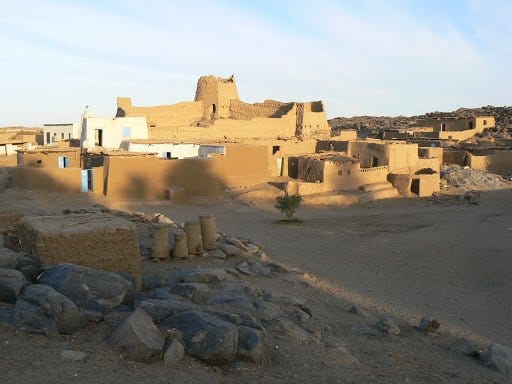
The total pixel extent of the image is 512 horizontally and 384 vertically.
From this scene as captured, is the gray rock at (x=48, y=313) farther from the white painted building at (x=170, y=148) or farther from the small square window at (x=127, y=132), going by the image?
the small square window at (x=127, y=132)

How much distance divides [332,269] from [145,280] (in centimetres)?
546

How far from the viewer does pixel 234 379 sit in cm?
532

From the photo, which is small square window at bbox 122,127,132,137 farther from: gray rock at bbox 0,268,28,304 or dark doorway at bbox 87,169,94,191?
gray rock at bbox 0,268,28,304

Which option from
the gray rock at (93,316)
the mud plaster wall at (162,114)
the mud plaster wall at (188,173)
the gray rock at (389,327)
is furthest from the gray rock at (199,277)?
the mud plaster wall at (162,114)

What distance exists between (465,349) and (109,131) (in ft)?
83.6

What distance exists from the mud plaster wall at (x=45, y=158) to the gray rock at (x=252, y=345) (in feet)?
69.4

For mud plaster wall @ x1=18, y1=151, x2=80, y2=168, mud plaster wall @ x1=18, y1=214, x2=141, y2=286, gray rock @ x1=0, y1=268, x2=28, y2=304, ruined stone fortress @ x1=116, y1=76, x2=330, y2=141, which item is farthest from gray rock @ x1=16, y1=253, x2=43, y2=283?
ruined stone fortress @ x1=116, y1=76, x2=330, y2=141

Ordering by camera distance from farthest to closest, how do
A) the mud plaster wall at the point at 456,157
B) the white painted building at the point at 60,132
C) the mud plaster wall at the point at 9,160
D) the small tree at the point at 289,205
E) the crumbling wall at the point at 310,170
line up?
the white painted building at the point at 60,132
the mud plaster wall at the point at 456,157
the mud plaster wall at the point at 9,160
the crumbling wall at the point at 310,170
the small tree at the point at 289,205

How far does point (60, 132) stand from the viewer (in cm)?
3819

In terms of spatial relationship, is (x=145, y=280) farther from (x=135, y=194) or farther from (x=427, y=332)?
(x=135, y=194)

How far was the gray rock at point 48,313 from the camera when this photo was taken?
5.46 m

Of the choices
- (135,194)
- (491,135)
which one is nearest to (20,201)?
(135,194)

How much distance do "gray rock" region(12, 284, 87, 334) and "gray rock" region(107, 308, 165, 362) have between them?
428 mm

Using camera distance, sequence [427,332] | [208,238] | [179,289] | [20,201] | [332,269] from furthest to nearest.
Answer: [20,201], [332,269], [208,238], [427,332], [179,289]
